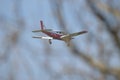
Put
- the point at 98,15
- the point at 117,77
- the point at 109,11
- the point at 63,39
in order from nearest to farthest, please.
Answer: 1. the point at 63,39
2. the point at 98,15
3. the point at 109,11
4. the point at 117,77

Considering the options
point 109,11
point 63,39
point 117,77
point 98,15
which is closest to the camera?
point 63,39

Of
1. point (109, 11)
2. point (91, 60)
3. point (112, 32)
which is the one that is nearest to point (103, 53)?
point (91, 60)

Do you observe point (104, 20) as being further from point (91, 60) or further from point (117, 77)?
point (117, 77)

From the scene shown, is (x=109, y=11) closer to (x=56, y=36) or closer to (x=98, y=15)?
(x=98, y=15)

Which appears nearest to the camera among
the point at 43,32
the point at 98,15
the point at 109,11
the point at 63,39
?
the point at 63,39

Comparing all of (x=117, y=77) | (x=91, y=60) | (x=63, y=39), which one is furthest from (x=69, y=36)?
(x=117, y=77)

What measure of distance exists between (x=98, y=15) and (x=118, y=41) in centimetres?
82

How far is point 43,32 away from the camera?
2.80 metres

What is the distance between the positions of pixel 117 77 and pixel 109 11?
137 centimetres

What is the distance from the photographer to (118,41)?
401 cm

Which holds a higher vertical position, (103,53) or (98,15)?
(98,15)

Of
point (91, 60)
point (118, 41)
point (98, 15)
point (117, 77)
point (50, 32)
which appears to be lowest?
point (117, 77)

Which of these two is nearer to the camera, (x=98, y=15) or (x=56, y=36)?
(x=56, y=36)

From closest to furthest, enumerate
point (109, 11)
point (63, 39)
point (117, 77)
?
1. point (63, 39)
2. point (109, 11)
3. point (117, 77)
